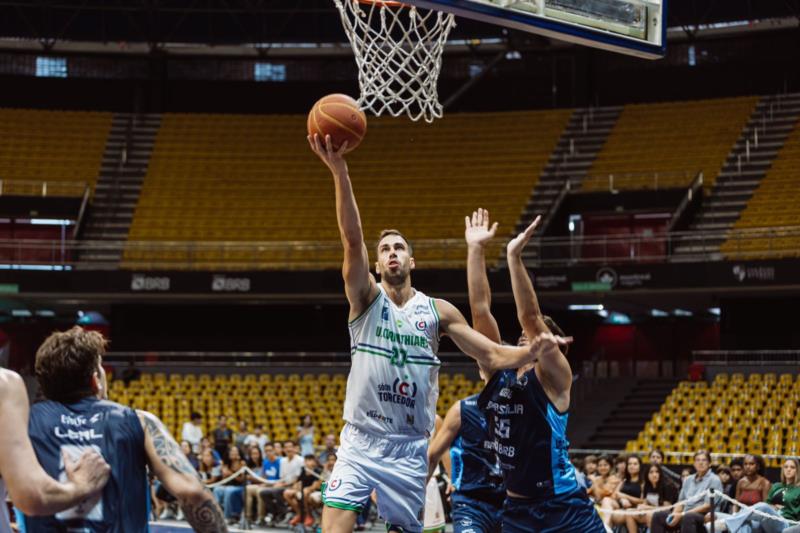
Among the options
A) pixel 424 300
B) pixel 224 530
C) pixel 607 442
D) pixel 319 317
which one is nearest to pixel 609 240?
pixel 607 442

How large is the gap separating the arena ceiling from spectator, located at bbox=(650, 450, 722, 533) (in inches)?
796

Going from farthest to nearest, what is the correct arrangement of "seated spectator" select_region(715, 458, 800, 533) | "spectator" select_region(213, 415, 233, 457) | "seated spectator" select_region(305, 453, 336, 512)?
"spectator" select_region(213, 415, 233, 457), "seated spectator" select_region(305, 453, 336, 512), "seated spectator" select_region(715, 458, 800, 533)

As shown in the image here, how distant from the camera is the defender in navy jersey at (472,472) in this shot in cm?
777

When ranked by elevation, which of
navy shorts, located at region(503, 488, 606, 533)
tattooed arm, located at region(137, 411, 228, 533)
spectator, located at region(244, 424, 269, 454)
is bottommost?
spectator, located at region(244, 424, 269, 454)

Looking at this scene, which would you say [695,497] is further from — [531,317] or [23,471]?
[23,471]

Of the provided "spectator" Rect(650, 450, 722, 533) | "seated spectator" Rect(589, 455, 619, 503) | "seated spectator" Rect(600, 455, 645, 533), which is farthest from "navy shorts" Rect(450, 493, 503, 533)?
"seated spectator" Rect(589, 455, 619, 503)

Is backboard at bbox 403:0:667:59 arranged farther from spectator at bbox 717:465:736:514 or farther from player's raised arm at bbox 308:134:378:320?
spectator at bbox 717:465:736:514

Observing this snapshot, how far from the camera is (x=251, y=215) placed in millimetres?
29141

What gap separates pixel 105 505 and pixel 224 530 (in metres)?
0.44

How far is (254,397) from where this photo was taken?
953 inches

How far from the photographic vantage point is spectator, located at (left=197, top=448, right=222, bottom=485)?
18.5 metres

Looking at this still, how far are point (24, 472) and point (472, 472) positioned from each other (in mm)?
4381

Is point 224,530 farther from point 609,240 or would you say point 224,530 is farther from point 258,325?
point 258,325

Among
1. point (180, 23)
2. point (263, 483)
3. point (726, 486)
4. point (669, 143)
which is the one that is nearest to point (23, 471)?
point (726, 486)
